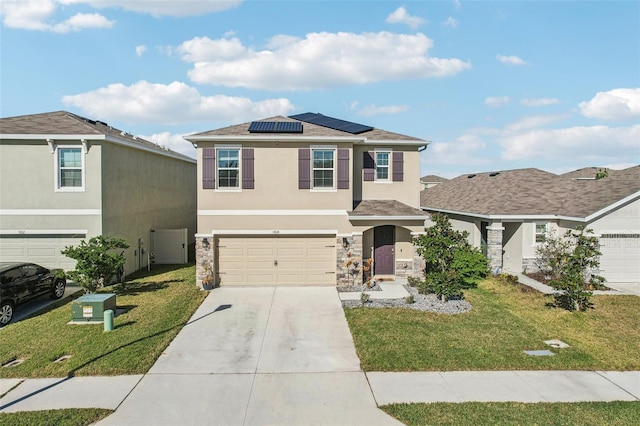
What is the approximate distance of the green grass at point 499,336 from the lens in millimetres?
8531

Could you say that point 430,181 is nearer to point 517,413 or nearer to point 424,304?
point 424,304

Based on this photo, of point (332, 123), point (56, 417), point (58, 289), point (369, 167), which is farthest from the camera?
point (332, 123)

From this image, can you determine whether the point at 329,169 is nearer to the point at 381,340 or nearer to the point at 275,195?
the point at 275,195

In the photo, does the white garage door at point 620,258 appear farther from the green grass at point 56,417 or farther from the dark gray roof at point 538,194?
the green grass at point 56,417

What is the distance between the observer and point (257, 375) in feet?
26.6

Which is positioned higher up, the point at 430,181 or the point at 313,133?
the point at 430,181

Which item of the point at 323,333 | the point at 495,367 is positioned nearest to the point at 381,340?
the point at 323,333

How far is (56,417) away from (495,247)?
17139 mm

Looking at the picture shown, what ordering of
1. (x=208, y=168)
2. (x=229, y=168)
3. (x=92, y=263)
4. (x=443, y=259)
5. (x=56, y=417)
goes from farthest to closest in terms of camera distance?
1. (x=229, y=168)
2. (x=208, y=168)
3. (x=443, y=259)
4. (x=92, y=263)
5. (x=56, y=417)

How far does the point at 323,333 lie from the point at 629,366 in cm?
718

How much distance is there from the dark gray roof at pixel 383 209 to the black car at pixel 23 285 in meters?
11.0

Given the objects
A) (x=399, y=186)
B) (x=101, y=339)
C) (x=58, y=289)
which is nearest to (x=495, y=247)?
(x=399, y=186)

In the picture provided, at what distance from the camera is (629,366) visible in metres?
8.44

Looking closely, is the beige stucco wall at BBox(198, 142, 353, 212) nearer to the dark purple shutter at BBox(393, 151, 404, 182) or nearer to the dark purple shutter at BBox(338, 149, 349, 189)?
the dark purple shutter at BBox(338, 149, 349, 189)
